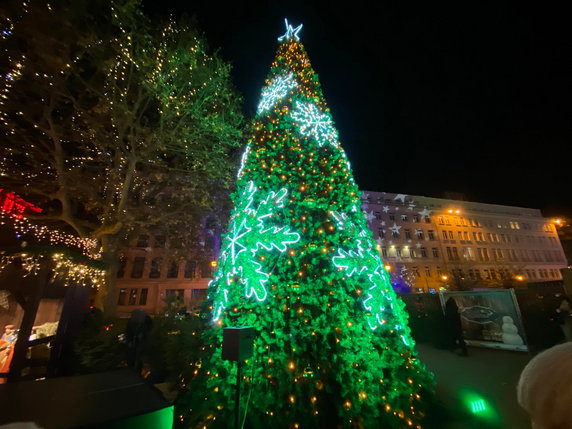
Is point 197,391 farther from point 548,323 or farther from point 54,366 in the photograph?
point 548,323

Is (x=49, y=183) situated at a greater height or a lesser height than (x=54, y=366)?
greater

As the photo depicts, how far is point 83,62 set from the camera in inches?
318

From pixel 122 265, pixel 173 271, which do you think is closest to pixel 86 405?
pixel 173 271

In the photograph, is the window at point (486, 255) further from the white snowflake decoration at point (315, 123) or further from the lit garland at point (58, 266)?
the lit garland at point (58, 266)

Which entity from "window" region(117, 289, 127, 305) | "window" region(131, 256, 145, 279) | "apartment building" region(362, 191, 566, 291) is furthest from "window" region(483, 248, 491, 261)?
"window" region(117, 289, 127, 305)

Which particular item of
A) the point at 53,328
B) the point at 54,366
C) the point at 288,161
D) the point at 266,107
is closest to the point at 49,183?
the point at 53,328

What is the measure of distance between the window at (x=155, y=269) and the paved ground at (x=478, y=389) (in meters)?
26.9

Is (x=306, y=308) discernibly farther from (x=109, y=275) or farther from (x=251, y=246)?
(x=109, y=275)

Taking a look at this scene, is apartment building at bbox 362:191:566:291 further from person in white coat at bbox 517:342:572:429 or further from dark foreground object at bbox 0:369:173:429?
dark foreground object at bbox 0:369:173:429

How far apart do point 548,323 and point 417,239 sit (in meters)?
30.8

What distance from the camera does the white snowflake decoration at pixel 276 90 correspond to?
5.85 m

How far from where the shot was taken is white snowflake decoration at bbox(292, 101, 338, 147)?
532 cm

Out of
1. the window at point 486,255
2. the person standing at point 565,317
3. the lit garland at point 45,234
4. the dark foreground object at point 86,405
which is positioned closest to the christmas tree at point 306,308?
the dark foreground object at point 86,405

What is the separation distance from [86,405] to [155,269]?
99.3 ft
